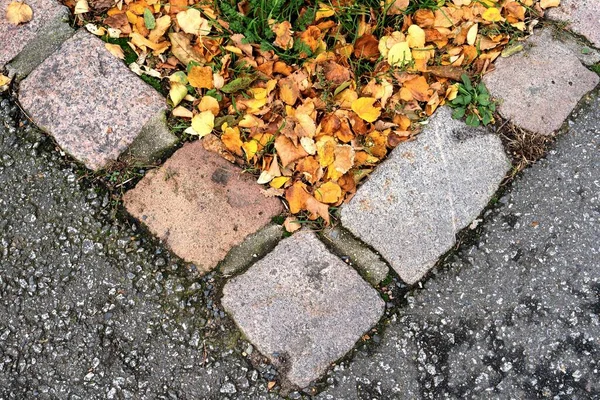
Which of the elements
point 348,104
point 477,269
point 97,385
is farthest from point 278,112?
point 97,385

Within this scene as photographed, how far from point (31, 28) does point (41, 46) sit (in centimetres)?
10

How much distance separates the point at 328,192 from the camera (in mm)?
2141

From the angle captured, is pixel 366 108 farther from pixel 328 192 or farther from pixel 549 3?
pixel 549 3

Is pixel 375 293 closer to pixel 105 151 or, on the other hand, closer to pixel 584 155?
pixel 584 155

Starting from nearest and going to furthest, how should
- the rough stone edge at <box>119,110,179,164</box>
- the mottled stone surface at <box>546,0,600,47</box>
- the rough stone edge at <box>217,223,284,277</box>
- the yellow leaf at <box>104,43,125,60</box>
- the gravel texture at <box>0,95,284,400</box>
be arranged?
the gravel texture at <box>0,95,284,400</box>
the rough stone edge at <box>217,223,284,277</box>
the rough stone edge at <box>119,110,179,164</box>
the yellow leaf at <box>104,43,125,60</box>
the mottled stone surface at <box>546,0,600,47</box>

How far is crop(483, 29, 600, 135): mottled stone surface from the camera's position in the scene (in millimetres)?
2332

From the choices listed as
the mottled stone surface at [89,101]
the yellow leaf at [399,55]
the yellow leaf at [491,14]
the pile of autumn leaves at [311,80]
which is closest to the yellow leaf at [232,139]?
the pile of autumn leaves at [311,80]

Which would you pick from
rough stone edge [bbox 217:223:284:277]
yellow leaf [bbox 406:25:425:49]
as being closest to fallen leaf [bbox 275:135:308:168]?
rough stone edge [bbox 217:223:284:277]

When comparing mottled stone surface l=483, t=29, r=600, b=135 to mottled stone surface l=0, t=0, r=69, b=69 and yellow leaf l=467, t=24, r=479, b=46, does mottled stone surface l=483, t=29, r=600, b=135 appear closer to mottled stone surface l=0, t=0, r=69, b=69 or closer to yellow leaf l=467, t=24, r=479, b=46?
yellow leaf l=467, t=24, r=479, b=46

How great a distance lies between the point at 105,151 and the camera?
2.24 m

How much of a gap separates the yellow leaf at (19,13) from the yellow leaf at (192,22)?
0.68 metres

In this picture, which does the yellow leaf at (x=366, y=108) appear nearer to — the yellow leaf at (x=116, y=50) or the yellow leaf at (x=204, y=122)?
the yellow leaf at (x=204, y=122)

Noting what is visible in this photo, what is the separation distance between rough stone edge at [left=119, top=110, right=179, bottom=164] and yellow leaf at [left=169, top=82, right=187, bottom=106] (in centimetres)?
9

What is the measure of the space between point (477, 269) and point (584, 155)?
68cm
